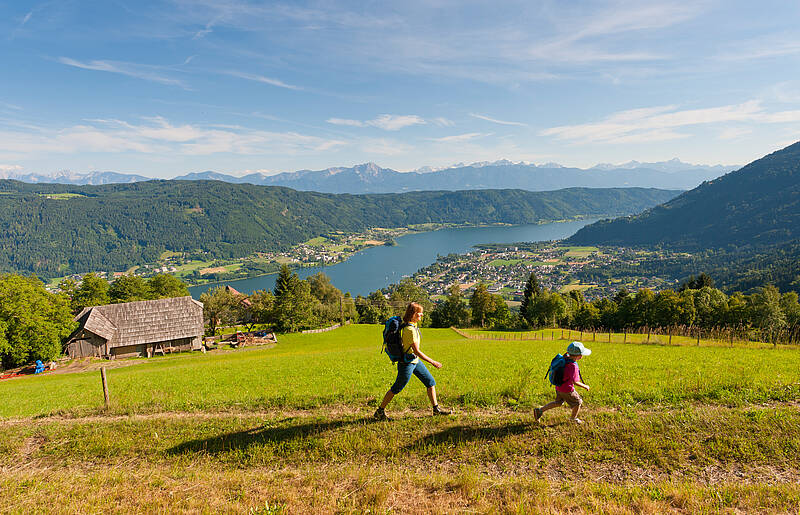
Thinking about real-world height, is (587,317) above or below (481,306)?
below

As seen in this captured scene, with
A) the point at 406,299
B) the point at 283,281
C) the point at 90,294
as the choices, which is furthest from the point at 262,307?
the point at 406,299

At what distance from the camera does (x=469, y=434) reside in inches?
283

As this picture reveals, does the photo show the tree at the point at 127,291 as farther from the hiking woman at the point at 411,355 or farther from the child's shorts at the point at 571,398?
the child's shorts at the point at 571,398

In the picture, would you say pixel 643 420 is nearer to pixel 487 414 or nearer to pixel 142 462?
pixel 487 414

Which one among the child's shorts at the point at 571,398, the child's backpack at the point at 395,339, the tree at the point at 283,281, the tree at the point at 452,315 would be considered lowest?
the tree at the point at 452,315

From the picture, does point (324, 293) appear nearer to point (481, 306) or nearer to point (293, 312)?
point (293, 312)

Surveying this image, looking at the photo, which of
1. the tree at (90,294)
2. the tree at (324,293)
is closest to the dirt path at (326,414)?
the tree at (90,294)

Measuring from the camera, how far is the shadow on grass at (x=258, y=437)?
7.39 metres

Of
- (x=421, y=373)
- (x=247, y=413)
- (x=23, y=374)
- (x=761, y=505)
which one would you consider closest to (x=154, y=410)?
(x=247, y=413)

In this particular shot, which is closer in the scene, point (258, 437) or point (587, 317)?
point (258, 437)

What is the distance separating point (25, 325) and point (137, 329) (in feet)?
33.0

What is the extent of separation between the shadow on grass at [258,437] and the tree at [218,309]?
5745cm

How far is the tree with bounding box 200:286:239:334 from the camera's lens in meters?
58.9

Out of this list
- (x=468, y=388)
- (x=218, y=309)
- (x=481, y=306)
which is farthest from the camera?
(x=481, y=306)
